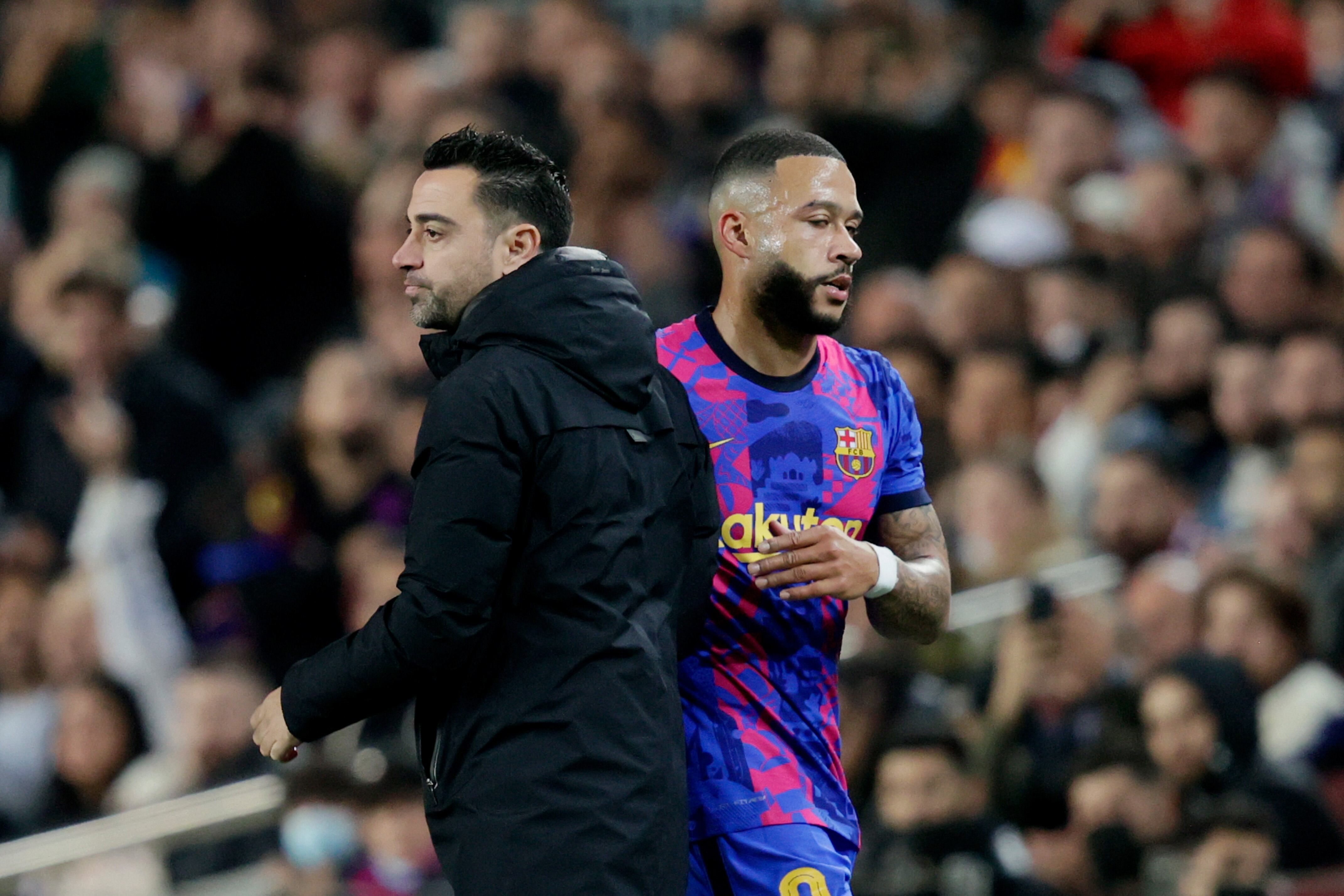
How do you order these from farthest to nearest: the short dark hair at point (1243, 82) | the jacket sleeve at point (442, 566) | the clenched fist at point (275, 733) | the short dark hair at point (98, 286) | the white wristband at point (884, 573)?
1. the short dark hair at point (1243, 82)
2. the short dark hair at point (98, 286)
3. the white wristband at point (884, 573)
4. the clenched fist at point (275, 733)
5. the jacket sleeve at point (442, 566)

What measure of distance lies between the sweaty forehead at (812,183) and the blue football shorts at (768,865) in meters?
1.25

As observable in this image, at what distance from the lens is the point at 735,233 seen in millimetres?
4141

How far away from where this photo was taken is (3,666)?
7945 millimetres

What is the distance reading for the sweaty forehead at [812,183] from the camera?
404 centimetres

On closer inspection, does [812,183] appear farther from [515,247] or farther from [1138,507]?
[1138,507]

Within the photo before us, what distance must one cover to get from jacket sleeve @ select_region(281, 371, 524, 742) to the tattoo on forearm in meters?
0.97

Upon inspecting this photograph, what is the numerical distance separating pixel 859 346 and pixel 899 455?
4.13 m

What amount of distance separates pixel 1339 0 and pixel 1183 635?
3.58m

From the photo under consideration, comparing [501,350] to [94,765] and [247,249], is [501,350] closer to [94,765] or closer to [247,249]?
[94,765]

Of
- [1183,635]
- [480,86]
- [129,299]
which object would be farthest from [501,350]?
[480,86]

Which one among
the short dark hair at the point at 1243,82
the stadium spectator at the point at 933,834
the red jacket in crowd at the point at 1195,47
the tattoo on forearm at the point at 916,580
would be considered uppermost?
the red jacket in crowd at the point at 1195,47

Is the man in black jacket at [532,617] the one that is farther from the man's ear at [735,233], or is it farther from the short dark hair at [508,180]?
the man's ear at [735,233]

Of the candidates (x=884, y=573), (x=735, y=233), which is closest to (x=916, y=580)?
(x=884, y=573)

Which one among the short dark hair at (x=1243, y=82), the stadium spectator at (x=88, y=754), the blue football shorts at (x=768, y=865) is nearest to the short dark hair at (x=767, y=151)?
the blue football shorts at (x=768, y=865)
